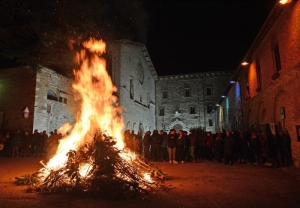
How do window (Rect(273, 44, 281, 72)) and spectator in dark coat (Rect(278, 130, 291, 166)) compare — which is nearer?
spectator in dark coat (Rect(278, 130, 291, 166))

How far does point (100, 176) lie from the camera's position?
6691mm

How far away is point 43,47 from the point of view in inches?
535

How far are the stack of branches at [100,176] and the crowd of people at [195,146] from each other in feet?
8.57

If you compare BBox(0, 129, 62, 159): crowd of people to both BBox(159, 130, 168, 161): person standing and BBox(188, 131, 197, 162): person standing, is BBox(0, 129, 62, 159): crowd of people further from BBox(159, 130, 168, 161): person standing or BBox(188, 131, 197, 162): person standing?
BBox(188, 131, 197, 162): person standing

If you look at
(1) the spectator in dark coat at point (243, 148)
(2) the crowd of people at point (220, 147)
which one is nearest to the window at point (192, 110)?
(2) the crowd of people at point (220, 147)

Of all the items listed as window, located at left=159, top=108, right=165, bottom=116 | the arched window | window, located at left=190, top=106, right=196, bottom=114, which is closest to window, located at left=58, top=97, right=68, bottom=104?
the arched window

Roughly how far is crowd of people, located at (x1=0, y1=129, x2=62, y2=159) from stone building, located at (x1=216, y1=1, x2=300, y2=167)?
13.4 meters

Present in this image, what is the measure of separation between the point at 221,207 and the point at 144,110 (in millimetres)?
27641

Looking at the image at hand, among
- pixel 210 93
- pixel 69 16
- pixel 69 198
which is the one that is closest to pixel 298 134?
pixel 69 198

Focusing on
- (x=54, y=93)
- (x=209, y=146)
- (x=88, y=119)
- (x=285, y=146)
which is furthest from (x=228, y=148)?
(x=54, y=93)

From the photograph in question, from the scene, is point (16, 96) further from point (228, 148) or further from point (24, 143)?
point (228, 148)

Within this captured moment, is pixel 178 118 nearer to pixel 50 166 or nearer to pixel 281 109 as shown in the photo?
pixel 281 109

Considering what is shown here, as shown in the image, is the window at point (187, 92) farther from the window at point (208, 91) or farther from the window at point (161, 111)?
the window at point (161, 111)

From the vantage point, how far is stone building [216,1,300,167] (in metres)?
9.98
